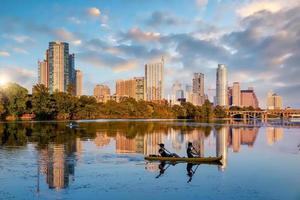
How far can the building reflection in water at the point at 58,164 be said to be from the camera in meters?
22.8

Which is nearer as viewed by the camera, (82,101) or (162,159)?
(162,159)

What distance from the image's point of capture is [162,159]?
103ft

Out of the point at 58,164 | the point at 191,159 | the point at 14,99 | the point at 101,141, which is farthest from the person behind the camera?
the point at 14,99

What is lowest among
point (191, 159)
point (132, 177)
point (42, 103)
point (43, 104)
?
point (132, 177)

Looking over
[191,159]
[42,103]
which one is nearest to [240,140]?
[191,159]

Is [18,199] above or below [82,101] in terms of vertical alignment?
below

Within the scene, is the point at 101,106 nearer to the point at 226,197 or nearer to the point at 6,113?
the point at 6,113

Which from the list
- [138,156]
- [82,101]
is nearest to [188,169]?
[138,156]

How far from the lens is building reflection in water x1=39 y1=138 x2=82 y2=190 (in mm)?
22766

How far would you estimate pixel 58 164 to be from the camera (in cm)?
2867

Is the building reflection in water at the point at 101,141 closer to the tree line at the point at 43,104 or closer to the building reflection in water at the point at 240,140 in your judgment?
the building reflection in water at the point at 240,140

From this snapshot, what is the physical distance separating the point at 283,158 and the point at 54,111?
4071 inches

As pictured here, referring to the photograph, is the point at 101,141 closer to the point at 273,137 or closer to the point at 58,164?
the point at 58,164

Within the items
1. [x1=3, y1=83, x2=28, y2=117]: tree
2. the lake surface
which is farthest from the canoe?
[x1=3, y1=83, x2=28, y2=117]: tree
